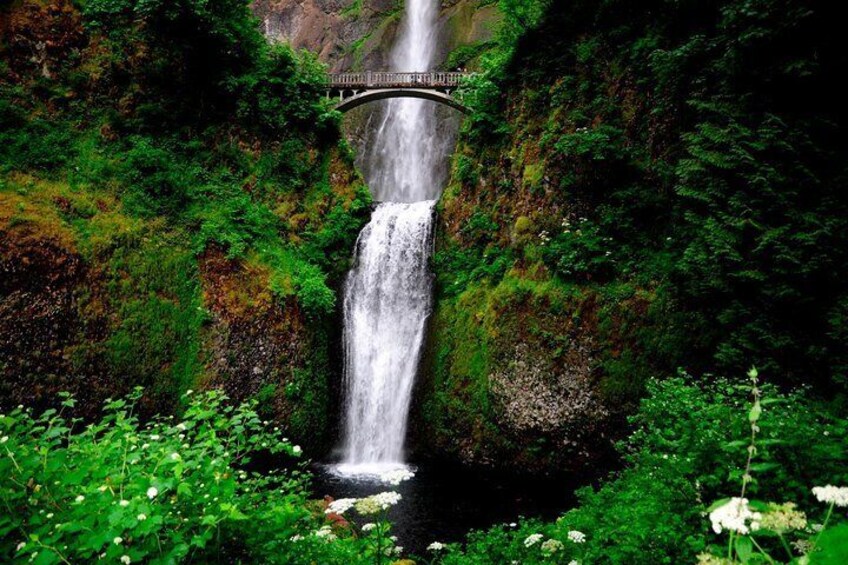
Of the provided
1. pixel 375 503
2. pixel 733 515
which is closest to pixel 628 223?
pixel 375 503

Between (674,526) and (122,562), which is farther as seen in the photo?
(674,526)

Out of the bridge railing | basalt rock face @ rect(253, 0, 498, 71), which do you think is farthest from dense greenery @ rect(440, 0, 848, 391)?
basalt rock face @ rect(253, 0, 498, 71)

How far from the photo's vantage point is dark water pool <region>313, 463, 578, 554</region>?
25.5 ft

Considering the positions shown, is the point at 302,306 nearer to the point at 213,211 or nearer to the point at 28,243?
the point at 213,211

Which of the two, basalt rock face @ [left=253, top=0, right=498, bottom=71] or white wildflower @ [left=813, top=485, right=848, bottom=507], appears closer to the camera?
white wildflower @ [left=813, top=485, right=848, bottom=507]

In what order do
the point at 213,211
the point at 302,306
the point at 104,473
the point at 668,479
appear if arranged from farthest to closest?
1. the point at 213,211
2. the point at 302,306
3. the point at 668,479
4. the point at 104,473

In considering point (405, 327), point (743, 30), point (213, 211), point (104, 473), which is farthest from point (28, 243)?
point (743, 30)

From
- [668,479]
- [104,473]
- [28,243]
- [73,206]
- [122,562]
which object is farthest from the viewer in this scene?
[73,206]

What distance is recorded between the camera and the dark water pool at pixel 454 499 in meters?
7.78

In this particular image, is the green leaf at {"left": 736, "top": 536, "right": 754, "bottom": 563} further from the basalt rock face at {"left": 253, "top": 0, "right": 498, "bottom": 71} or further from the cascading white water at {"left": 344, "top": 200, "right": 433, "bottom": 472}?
the basalt rock face at {"left": 253, "top": 0, "right": 498, "bottom": 71}

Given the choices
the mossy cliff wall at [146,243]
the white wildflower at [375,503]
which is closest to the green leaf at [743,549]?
the white wildflower at [375,503]

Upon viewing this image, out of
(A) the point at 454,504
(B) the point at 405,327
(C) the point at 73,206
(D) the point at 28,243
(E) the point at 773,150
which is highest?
(E) the point at 773,150

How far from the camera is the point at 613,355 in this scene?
8703 millimetres

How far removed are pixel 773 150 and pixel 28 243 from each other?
45.6 feet
